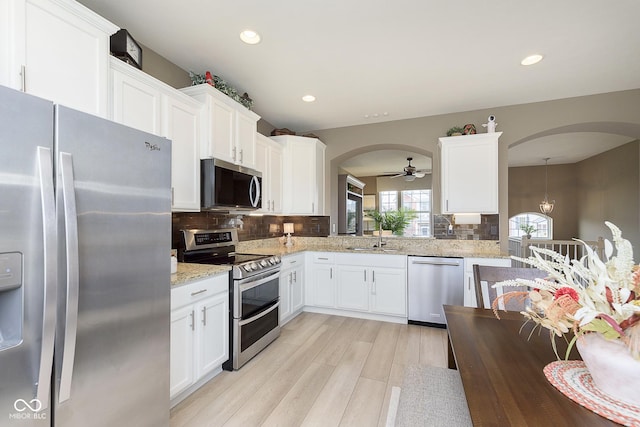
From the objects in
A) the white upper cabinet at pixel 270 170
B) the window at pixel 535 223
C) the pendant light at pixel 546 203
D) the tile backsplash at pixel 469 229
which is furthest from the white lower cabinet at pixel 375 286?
the window at pixel 535 223

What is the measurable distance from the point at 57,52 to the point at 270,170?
245 centimetres

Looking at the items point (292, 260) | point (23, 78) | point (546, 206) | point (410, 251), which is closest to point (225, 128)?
point (23, 78)

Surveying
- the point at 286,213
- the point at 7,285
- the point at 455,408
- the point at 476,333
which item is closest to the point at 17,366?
the point at 7,285

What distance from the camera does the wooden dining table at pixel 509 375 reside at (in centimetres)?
76

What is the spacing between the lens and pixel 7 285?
0.96 meters

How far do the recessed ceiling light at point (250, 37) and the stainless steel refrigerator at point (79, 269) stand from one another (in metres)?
1.25

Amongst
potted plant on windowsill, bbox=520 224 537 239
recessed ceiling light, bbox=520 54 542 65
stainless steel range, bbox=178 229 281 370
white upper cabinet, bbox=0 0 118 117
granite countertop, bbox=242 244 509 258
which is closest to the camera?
white upper cabinet, bbox=0 0 118 117

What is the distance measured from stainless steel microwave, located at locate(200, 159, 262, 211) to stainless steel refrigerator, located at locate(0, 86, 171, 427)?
994 millimetres

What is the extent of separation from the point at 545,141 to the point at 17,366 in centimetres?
723

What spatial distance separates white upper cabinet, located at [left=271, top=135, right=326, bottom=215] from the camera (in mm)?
4164

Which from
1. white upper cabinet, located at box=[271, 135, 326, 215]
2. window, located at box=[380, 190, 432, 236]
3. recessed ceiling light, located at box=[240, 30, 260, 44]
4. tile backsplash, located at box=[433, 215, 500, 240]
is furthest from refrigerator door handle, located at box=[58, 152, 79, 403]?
window, located at box=[380, 190, 432, 236]

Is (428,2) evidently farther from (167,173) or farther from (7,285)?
(7,285)

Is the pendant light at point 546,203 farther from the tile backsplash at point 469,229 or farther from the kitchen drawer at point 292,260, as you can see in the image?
the kitchen drawer at point 292,260

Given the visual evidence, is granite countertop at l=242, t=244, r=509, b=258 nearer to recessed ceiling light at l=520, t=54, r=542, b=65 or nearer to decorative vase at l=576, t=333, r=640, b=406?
recessed ceiling light at l=520, t=54, r=542, b=65
